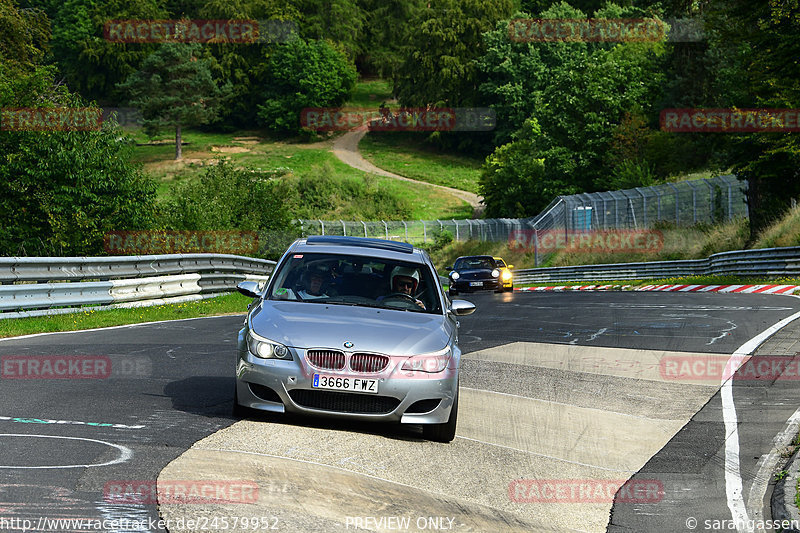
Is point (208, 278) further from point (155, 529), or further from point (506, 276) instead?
point (155, 529)

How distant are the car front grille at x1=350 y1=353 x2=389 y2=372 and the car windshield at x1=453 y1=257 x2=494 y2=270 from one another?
2520 centimetres

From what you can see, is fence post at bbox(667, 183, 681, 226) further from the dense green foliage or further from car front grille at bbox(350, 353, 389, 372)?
car front grille at bbox(350, 353, 389, 372)

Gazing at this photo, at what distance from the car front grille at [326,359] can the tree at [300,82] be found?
114388 mm

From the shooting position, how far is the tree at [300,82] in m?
121

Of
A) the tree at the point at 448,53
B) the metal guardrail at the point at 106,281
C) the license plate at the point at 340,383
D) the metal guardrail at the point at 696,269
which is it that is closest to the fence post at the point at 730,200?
the metal guardrail at the point at 696,269

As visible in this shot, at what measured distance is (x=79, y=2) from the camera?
136 meters

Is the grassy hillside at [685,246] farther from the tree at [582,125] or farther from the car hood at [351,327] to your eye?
the car hood at [351,327]

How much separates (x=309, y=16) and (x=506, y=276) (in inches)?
4565

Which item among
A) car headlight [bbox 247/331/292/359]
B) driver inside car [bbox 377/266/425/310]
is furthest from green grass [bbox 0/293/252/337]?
car headlight [bbox 247/331/292/359]

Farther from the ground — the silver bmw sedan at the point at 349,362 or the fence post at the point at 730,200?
the silver bmw sedan at the point at 349,362

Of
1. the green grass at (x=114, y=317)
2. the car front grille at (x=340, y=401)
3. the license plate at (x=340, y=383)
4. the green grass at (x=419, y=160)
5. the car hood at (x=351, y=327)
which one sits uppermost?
the car hood at (x=351, y=327)

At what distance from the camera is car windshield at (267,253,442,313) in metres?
8.53

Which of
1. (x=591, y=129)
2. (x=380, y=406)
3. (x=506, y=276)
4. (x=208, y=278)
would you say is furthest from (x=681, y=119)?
(x=380, y=406)

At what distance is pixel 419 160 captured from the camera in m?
112
